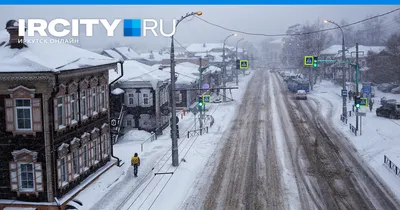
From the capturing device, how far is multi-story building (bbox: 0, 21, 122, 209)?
63.7 ft

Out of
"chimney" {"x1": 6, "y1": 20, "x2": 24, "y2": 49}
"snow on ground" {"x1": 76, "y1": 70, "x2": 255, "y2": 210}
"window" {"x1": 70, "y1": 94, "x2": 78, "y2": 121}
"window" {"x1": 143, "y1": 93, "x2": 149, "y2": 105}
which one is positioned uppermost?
"chimney" {"x1": 6, "y1": 20, "x2": 24, "y2": 49}

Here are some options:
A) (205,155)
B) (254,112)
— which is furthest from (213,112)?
(205,155)

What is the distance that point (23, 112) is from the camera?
65.2 ft

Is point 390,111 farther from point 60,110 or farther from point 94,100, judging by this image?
point 60,110

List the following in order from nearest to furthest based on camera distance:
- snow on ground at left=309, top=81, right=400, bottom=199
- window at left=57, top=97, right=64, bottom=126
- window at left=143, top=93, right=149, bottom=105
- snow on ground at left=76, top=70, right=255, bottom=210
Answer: window at left=57, top=97, right=64, bottom=126
snow on ground at left=76, top=70, right=255, bottom=210
snow on ground at left=309, top=81, right=400, bottom=199
window at left=143, top=93, right=149, bottom=105

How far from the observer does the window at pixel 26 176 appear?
66.1 ft

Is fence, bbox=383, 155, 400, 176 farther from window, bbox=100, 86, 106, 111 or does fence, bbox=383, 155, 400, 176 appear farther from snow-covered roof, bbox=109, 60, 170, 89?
snow-covered roof, bbox=109, 60, 170, 89

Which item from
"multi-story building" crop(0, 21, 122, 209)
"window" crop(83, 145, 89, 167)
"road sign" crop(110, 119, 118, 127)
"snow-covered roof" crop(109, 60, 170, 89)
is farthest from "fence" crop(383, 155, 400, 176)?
"snow-covered roof" crop(109, 60, 170, 89)

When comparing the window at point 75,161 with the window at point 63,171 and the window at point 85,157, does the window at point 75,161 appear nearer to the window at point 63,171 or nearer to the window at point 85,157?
the window at point 85,157

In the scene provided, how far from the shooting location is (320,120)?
147 feet

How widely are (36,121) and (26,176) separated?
2.45 m

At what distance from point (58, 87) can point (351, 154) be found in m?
19.2

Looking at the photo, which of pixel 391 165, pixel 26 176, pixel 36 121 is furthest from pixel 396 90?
pixel 26 176

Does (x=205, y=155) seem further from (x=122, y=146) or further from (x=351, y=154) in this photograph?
(x=351, y=154)
